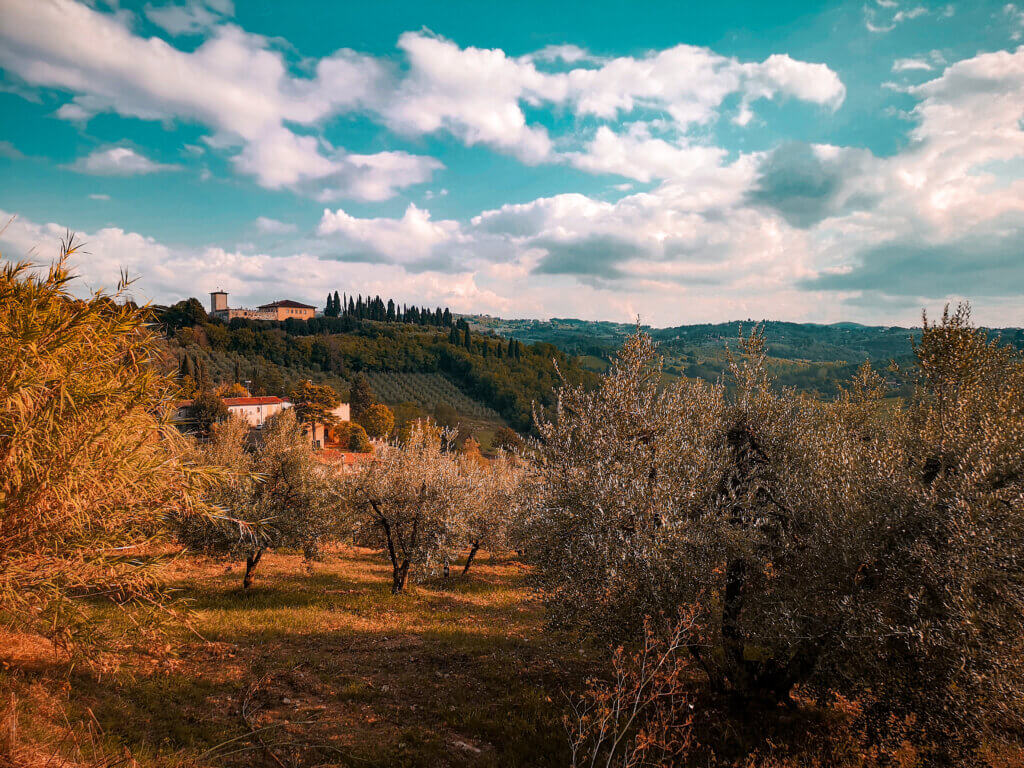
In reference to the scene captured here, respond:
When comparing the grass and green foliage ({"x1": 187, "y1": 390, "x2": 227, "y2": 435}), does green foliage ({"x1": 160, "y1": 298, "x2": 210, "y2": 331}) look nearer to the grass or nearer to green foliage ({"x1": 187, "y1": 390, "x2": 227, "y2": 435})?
green foliage ({"x1": 187, "y1": 390, "x2": 227, "y2": 435})

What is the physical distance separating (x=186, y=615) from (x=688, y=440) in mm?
12320

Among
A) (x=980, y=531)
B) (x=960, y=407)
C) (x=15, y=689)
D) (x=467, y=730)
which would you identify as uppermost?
(x=960, y=407)

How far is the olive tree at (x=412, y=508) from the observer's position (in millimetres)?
25562

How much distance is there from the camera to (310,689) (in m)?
14.0

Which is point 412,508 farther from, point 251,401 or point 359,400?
point 359,400

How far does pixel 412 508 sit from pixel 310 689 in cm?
1210

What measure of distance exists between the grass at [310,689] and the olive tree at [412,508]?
3.11m

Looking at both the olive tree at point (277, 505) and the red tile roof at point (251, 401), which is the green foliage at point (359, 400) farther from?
the olive tree at point (277, 505)

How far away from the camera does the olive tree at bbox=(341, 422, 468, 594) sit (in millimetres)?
25562

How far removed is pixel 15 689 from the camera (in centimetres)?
857

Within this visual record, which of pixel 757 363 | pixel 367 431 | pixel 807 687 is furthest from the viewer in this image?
pixel 367 431

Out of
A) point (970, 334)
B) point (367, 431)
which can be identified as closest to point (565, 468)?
point (970, 334)

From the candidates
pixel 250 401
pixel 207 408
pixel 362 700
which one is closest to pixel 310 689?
pixel 362 700

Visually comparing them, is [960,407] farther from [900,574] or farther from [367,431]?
[367,431]
